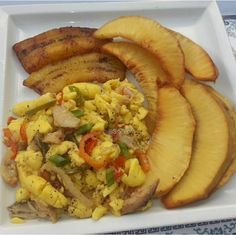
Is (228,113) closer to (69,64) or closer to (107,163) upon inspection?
(107,163)

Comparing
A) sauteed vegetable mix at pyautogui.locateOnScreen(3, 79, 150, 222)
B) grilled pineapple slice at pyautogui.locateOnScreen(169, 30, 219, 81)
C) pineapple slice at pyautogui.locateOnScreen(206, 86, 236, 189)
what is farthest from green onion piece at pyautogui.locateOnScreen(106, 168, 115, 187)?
grilled pineapple slice at pyautogui.locateOnScreen(169, 30, 219, 81)

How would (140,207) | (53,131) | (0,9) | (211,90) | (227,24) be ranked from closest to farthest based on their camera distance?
(140,207), (53,131), (211,90), (0,9), (227,24)

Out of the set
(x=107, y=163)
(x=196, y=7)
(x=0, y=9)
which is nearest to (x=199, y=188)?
(x=107, y=163)

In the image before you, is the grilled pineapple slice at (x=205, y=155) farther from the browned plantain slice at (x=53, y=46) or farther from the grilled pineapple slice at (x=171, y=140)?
the browned plantain slice at (x=53, y=46)

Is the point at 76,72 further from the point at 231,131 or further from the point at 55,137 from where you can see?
the point at 231,131

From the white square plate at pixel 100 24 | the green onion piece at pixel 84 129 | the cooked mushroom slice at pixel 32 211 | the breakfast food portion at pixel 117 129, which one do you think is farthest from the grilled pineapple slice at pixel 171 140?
the cooked mushroom slice at pixel 32 211
